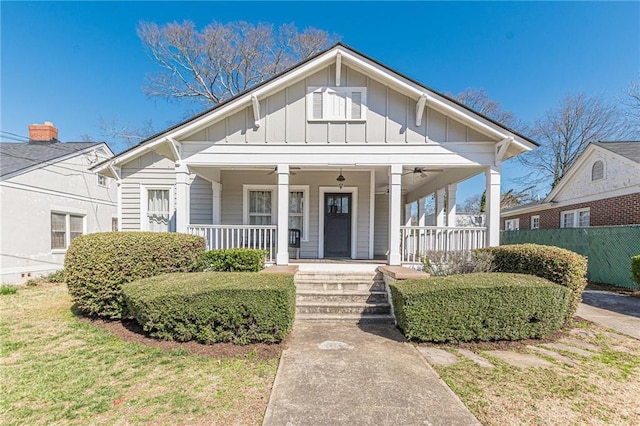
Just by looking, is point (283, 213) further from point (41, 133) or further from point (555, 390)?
point (41, 133)

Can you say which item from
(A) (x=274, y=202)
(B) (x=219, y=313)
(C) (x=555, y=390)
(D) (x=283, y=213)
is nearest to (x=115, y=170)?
(A) (x=274, y=202)

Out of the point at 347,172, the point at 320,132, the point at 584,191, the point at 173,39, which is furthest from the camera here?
the point at 173,39

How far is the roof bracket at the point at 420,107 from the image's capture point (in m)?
6.46

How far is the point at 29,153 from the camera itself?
1157 cm

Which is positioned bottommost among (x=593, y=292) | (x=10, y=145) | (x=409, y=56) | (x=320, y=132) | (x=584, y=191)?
(x=593, y=292)

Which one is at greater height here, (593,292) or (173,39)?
(173,39)

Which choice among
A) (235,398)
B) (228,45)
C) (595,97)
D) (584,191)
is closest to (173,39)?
(228,45)

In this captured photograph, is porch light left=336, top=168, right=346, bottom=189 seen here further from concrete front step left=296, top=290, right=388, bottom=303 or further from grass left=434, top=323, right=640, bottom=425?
grass left=434, top=323, right=640, bottom=425

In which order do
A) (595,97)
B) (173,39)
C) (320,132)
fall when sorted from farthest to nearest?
(595,97)
(173,39)
(320,132)

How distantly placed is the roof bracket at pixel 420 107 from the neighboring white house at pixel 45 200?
41.3ft

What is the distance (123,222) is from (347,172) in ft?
24.0

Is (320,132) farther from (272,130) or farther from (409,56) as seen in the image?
(409,56)

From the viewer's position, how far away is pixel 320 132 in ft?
22.6

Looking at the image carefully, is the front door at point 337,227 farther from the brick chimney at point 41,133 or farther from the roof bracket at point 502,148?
the brick chimney at point 41,133
